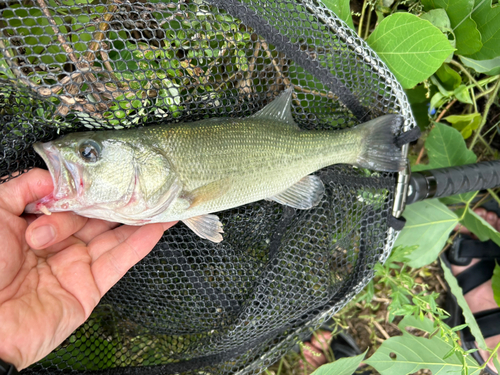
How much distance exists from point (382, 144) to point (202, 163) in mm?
1217

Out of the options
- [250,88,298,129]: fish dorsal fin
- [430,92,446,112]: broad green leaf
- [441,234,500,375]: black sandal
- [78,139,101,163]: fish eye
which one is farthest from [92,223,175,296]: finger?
[441,234,500,375]: black sandal

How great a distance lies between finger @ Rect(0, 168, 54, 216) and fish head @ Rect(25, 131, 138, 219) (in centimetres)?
13

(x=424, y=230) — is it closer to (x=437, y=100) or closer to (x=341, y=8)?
(x=437, y=100)

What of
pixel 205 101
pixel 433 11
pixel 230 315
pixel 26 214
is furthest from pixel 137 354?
pixel 433 11

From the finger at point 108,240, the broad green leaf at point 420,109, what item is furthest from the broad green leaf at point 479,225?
the finger at point 108,240

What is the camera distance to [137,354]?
2.34 meters

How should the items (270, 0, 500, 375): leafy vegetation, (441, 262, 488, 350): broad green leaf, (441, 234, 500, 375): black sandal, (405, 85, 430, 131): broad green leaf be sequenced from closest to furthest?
(270, 0, 500, 375): leafy vegetation
(441, 262, 488, 350): broad green leaf
(405, 85, 430, 131): broad green leaf
(441, 234, 500, 375): black sandal

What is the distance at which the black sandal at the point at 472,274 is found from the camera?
327 cm

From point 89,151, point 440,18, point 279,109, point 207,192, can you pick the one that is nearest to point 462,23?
point 440,18

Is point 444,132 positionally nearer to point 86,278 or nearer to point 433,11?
point 433,11

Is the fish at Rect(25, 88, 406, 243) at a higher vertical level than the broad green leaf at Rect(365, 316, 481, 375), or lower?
higher

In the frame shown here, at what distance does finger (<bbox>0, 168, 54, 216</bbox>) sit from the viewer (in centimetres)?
164

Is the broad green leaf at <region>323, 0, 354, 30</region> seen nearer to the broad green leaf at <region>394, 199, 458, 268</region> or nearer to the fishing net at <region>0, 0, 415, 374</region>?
the fishing net at <region>0, 0, 415, 374</region>

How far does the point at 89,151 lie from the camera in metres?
1.55
